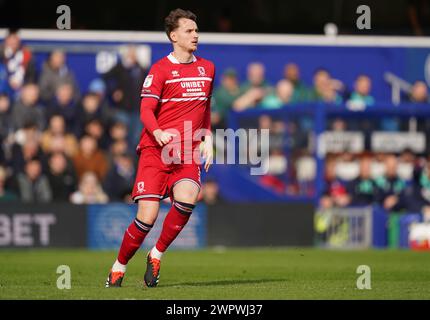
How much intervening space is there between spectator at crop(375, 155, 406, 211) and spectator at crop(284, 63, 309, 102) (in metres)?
2.12

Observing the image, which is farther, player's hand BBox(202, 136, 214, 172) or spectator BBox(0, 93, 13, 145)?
spectator BBox(0, 93, 13, 145)

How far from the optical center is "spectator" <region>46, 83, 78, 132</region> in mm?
21531

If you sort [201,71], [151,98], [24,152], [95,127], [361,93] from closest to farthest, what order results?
[151,98]
[201,71]
[24,152]
[95,127]
[361,93]

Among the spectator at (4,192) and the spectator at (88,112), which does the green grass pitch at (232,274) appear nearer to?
the spectator at (4,192)

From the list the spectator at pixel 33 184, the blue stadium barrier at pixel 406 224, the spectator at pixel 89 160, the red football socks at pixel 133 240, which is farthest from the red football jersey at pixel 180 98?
the spectator at pixel 89 160

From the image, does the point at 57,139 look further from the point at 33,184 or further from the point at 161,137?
the point at 161,137

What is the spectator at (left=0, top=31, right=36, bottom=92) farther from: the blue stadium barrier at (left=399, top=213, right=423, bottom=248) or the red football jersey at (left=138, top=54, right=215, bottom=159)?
the red football jersey at (left=138, top=54, right=215, bottom=159)

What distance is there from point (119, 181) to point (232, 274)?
7333mm

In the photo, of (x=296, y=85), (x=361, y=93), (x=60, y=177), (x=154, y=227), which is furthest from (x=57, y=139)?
(x=361, y=93)

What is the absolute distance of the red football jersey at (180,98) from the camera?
451 inches

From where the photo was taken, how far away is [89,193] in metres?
20.8

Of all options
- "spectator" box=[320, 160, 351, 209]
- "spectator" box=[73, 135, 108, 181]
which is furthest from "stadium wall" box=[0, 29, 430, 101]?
"spectator" box=[320, 160, 351, 209]

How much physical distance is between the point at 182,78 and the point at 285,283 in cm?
246

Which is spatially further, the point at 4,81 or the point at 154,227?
the point at 4,81
